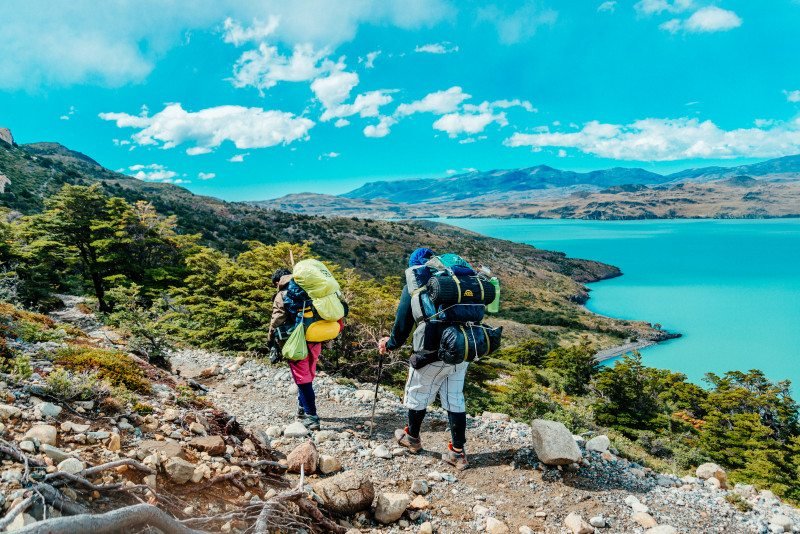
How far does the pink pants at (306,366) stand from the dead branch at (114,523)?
287 centimetres

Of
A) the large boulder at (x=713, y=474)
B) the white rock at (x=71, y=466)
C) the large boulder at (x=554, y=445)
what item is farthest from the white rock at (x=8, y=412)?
the large boulder at (x=713, y=474)

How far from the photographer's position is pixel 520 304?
7369cm

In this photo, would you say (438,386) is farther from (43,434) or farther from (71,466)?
(43,434)

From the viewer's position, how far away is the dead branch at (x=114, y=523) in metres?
1.94

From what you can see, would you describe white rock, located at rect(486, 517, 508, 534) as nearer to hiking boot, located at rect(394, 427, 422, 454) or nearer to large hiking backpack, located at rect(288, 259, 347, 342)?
hiking boot, located at rect(394, 427, 422, 454)

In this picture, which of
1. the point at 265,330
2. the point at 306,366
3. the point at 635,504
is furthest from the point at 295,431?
the point at 265,330

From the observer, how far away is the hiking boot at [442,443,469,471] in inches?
192

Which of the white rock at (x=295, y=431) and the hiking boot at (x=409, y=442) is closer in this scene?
the hiking boot at (x=409, y=442)

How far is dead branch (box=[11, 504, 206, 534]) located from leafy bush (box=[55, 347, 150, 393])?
2.59 metres

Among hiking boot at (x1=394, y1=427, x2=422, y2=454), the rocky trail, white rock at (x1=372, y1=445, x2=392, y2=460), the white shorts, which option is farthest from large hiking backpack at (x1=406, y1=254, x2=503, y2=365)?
the rocky trail

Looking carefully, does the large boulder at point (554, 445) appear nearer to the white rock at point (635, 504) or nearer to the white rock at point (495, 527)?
the white rock at point (635, 504)

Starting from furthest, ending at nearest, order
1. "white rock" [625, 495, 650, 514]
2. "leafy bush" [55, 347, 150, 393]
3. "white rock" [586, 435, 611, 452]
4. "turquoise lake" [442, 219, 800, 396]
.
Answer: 1. "turquoise lake" [442, 219, 800, 396]
2. "white rock" [586, 435, 611, 452]
3. "leafy bush" [55, 347, 150, 393]
4. "white rock" [625, 495, 650, 514]

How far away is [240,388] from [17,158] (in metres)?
79.0

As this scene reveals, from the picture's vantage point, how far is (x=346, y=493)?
375 cm
